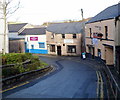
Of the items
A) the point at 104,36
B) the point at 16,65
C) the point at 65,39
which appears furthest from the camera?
the point at 65,39

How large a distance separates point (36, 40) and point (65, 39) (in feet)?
30.0

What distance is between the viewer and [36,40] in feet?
154

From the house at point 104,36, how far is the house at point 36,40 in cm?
1470

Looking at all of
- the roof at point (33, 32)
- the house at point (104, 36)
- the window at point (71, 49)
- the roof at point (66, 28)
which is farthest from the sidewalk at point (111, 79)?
the roof at point (33, 32)

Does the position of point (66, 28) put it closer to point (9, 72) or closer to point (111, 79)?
point (9, 72)

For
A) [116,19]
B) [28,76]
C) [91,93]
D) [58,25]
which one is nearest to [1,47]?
[28,76]

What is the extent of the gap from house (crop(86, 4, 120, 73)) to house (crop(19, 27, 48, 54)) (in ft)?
48.2

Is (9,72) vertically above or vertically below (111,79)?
above

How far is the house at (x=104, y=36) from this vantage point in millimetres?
21906

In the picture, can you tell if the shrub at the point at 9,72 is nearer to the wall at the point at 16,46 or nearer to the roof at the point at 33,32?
the wall at the point at 16,46

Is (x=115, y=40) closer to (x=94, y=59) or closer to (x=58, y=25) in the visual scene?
(x=94, y=59)

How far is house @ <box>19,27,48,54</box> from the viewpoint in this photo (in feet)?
150

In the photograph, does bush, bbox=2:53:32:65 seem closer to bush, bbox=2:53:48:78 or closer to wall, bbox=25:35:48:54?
bush, bbox=2:53:48:78

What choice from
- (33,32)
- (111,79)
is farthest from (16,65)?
(33,32)
